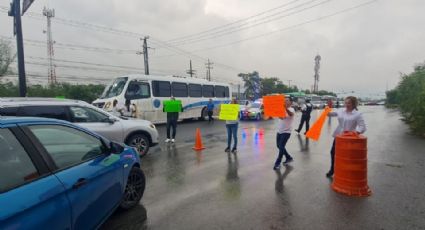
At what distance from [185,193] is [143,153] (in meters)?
3.50

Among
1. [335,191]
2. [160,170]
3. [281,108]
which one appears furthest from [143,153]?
[335,191]

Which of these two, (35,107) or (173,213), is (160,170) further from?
(35,107)

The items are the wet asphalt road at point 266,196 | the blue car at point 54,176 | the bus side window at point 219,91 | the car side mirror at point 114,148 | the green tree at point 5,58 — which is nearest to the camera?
the blue car at point 54,176

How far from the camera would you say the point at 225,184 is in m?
5.43

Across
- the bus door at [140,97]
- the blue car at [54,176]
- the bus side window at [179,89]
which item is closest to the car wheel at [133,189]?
the blue car at [54,176]

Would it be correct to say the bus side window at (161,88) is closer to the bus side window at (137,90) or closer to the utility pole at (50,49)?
the bus side window at (137,90)

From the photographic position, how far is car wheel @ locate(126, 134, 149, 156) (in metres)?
7.80

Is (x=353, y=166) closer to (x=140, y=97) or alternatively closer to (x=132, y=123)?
(x=132, y=123)

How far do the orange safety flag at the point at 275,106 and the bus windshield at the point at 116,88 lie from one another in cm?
1136

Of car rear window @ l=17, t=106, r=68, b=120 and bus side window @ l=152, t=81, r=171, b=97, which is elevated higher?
bus side window @ l=152, t=81, r=171, b=97

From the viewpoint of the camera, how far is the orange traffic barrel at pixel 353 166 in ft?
15.4

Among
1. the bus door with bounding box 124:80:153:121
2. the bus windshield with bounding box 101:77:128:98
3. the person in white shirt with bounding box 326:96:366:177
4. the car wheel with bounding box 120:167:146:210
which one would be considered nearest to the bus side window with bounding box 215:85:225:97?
the bus door with bounding box 124:80:153:121

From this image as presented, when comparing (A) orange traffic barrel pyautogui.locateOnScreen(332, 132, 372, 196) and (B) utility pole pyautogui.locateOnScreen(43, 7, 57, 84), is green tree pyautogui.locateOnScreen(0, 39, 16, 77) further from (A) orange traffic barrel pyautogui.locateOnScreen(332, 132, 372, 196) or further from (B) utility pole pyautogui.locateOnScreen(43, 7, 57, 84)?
(A) orange traffic barrel pyautogui.locateOnScreen(332, 132, 372, 196)

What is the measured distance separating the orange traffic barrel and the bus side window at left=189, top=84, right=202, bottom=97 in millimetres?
16356
